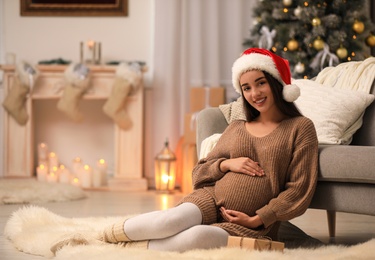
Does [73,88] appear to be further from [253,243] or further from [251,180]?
[253,243]

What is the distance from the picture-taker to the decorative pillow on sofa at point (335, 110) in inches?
124

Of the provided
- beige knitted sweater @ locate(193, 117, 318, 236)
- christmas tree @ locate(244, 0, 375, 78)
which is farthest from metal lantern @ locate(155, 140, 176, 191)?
beige knitted sweater @ locate(193, 117, 318, 236)

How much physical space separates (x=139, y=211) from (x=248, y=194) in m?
1.73

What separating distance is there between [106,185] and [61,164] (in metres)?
0.43

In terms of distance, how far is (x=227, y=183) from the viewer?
2662 millimetres

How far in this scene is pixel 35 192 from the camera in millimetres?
4801

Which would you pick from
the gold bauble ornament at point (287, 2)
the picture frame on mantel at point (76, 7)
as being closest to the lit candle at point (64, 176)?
the picture frame on mantel at point (76, 7)

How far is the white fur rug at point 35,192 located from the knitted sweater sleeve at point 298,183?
2.42 metres

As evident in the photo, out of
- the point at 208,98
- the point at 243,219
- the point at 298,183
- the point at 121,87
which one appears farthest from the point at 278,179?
the point at 121,87

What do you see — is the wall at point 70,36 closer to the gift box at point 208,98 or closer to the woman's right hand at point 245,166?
the gift box at point 208,98

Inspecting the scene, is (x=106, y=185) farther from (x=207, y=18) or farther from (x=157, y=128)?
A: (x=207, y=18)

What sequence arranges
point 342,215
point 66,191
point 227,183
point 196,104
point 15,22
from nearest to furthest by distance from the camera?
point 227,183 → point 342,215 → point 66,191 → point 196,104 → point 15,22

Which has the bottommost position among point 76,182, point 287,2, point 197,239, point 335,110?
point 76,182

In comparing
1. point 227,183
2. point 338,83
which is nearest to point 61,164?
point 338,83
